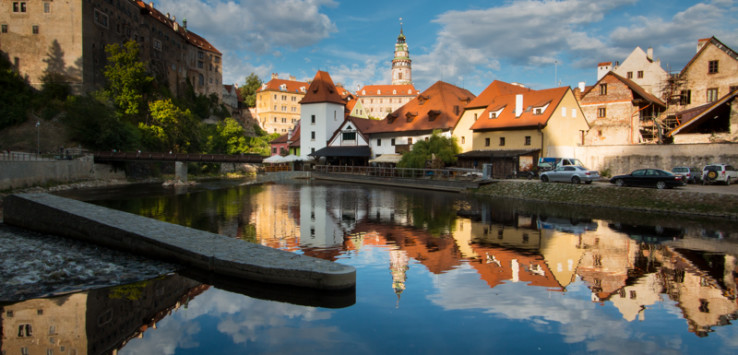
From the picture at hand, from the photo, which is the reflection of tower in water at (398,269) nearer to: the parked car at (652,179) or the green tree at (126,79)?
the parked car at (652,179)

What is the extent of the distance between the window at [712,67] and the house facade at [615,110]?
502 centimetres

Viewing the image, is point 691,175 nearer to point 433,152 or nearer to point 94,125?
point 433,152

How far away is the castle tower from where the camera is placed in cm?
17625

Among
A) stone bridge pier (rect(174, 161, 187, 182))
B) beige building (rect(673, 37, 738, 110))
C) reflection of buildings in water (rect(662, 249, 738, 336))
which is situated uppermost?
beige building (rect(673, 37, 738, 110))

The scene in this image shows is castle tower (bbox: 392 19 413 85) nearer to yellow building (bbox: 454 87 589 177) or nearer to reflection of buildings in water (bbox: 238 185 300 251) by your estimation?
yellow building (bbox: 454 87 589 177)

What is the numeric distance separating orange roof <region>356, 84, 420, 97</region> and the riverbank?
119 meters

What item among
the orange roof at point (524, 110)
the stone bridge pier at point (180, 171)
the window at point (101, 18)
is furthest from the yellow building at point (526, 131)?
the window at point (101, 18)

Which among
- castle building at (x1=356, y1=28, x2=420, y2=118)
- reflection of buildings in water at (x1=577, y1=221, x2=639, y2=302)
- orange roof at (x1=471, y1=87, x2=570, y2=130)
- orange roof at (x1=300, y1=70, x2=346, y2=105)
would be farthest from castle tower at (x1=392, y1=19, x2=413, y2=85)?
reflection of buildings in water at (x1=577, y1=221, x2=639, y2=302)

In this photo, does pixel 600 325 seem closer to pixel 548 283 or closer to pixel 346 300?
pixel 548 283

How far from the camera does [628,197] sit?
1017 inches

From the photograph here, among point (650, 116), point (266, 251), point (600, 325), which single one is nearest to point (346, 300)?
point (266, 251)

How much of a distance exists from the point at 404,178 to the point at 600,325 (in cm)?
3689

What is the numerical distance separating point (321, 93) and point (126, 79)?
2682 cm

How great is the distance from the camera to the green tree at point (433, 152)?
45.2 metres
